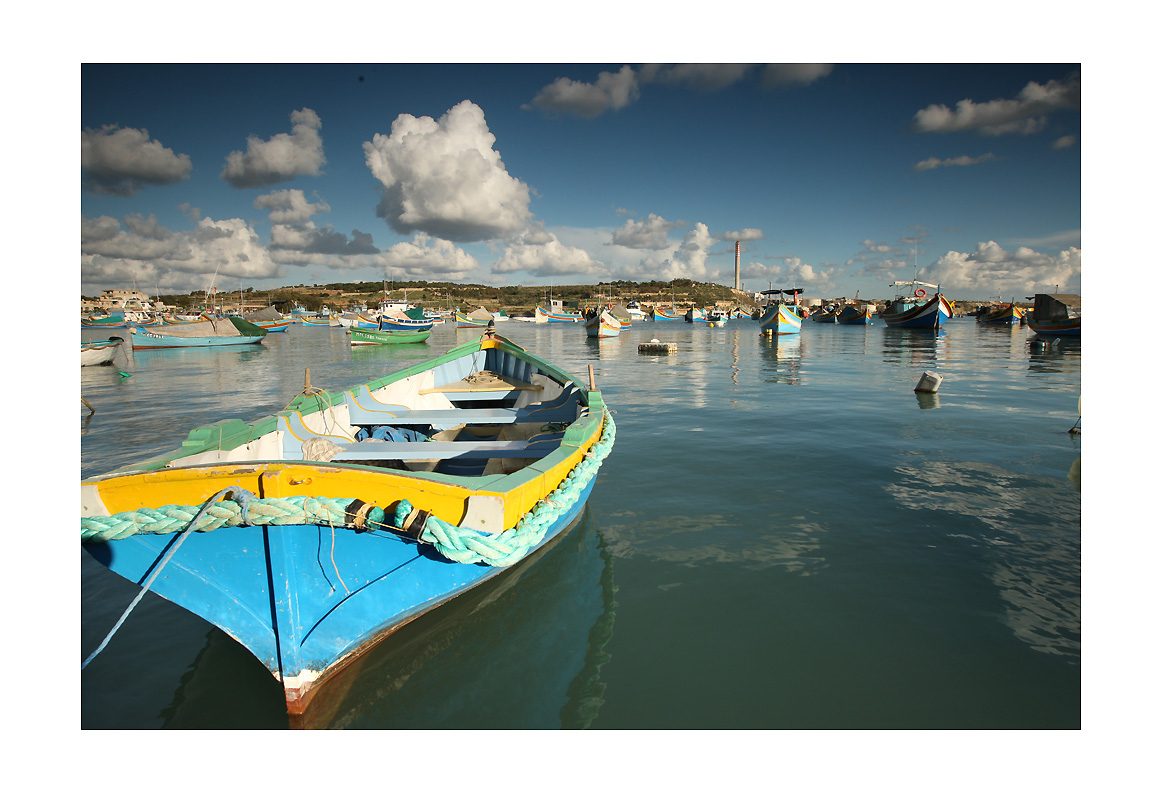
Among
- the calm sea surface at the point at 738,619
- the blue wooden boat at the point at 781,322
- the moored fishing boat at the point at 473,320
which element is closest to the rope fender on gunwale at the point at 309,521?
the calm sea surface at the point at 738,619

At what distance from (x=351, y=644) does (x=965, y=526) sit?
6.56 meters

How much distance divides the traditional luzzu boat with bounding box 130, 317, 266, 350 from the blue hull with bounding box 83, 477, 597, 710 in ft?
143

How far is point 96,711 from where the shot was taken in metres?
3.56

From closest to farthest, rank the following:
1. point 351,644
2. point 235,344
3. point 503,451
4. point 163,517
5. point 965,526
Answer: point 163,517, point 351,644, point 503,451, point 965,526, point 235,344

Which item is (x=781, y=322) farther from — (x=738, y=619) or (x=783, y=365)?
(x=738, y=619)

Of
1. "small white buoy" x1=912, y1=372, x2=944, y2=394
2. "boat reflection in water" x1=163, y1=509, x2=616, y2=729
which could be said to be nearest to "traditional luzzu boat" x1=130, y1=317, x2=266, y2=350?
"boat reflection in water" x1=163, y1=509, x2=616, y2=729

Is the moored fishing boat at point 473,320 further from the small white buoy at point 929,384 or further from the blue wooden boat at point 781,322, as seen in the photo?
the small white buoy at point 929,384

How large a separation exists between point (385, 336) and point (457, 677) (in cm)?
4506

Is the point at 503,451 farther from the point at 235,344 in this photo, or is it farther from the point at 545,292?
the point at 545,292

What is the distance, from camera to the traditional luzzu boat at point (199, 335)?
36875 mm

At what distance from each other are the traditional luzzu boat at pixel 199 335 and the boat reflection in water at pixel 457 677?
141 ft

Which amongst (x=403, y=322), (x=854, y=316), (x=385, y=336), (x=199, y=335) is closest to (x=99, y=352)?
(x=199, y=335)

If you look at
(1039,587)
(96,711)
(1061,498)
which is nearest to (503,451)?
(96,711)

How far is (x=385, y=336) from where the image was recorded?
4512 centimetres
